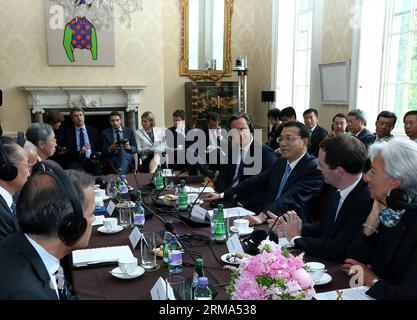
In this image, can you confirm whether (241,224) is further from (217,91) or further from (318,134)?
(217,91)

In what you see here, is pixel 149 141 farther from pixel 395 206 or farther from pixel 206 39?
pixel 395 206

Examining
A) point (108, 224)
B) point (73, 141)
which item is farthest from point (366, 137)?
point (73, 141)

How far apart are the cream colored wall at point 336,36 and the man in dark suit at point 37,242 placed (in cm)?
519

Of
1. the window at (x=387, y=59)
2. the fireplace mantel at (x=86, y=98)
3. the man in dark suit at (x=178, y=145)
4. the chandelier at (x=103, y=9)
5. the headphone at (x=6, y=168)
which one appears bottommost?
the man in dark suit at (x=178, y=145)

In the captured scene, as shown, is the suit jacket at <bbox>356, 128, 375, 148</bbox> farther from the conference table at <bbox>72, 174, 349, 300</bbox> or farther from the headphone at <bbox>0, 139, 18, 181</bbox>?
the headphone at <bbox>0, 139, 18, 181</bbox>

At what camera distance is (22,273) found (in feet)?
3.60

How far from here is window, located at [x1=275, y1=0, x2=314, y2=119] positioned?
7348 millimetres

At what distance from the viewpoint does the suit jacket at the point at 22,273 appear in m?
1.06

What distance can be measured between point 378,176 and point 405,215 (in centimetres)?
21

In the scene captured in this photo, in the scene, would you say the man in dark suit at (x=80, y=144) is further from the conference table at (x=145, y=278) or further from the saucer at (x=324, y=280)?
the saucer at (x=324, y=280)

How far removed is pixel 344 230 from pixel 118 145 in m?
4.31

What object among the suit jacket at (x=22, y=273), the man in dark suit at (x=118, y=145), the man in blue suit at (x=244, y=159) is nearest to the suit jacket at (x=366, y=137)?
the man in blue suit at (x=244, y=159)
